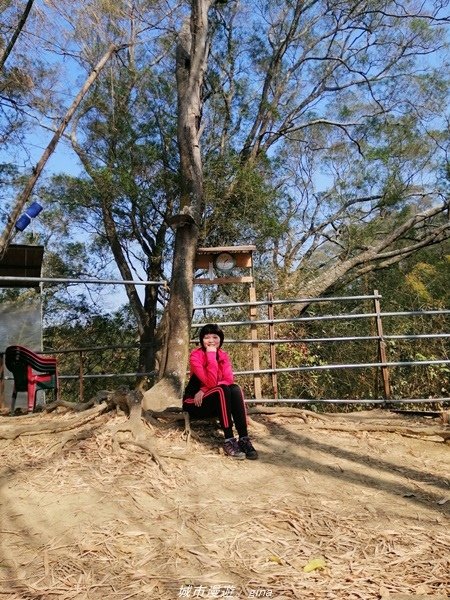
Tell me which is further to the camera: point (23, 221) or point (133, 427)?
point (23, 221)

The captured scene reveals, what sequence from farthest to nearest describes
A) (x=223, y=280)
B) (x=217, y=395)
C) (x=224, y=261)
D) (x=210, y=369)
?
(x=224, y=261)
(x=223, y=280)
(x=210, y=369)
(x=217, y=395)

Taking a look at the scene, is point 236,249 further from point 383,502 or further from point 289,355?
point 383,502

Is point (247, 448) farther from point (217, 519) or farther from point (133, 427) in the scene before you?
point (217, 519)

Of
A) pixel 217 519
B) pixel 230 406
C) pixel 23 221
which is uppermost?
pixel 23 221

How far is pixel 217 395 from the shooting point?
363 cm

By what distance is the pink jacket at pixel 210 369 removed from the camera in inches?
148

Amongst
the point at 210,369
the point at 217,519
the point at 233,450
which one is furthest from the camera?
the point at 210,369

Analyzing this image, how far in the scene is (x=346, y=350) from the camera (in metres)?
7.55

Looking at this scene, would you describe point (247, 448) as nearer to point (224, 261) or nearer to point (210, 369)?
point (210, 369)

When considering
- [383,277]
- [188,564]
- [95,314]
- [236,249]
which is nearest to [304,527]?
[188,564]

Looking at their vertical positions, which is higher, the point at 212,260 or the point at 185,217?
the point at 185,217

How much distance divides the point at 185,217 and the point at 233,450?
247 cm

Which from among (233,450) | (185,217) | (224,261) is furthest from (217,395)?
(224,261)

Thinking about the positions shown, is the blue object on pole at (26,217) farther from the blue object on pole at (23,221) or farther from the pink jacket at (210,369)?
the pink jacket at (210,369)
